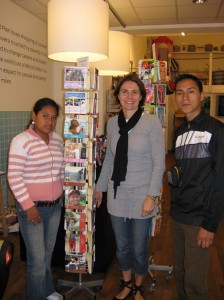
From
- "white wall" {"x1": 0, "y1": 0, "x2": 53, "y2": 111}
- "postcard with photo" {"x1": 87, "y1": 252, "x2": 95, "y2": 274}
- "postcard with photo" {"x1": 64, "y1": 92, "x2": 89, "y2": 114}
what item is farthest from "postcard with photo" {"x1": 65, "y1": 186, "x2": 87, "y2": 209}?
"white wall" {"x1": 0, "y1": 0, "x2": 53, "y2": 111}

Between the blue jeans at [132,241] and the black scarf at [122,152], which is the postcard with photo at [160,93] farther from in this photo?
the blue jeans at [132,241]

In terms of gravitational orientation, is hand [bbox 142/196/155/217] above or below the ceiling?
below

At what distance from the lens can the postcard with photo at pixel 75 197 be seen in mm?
2164

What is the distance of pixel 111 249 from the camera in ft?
9.40

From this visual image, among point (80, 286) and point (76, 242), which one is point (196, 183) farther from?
point (80, 286)

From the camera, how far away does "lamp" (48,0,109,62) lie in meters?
2.10

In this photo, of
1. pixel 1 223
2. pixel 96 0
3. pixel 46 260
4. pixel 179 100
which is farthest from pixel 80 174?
pixel 1 223

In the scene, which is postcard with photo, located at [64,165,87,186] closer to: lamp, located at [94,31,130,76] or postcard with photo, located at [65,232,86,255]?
postcard with photo, located at [65,232,86,255]

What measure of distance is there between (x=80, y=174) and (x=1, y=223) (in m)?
2.08

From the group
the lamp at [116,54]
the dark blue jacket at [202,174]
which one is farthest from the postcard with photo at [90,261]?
the lamp at [116,54]

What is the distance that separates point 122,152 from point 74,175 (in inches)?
14.7

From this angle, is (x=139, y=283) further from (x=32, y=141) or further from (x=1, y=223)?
(x=1, y=223)

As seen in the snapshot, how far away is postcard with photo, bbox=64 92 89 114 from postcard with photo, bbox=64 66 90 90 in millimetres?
45

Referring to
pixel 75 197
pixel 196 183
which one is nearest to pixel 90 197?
pixel 75 197
